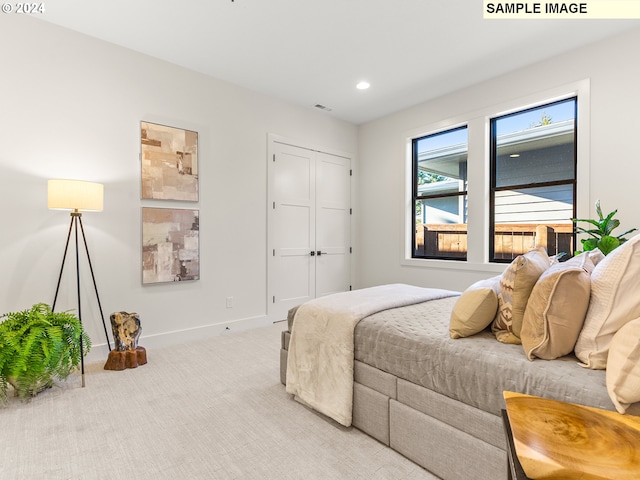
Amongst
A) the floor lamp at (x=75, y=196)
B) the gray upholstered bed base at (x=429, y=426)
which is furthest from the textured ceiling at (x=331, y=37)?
the gray upholstered bed base at (x=429, y=426)

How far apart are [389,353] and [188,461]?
3.72 feet

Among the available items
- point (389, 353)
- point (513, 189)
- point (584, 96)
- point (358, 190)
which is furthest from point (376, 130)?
point (389, 353)

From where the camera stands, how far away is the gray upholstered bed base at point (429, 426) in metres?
1.36

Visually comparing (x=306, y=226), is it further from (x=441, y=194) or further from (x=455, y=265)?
(x=455, y=265)

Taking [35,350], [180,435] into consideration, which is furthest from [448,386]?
[35,350]

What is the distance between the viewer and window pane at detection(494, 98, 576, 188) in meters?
3.46

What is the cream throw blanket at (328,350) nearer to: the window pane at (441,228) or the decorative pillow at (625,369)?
the decorative pillow at (625,369)

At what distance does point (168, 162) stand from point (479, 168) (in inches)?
138

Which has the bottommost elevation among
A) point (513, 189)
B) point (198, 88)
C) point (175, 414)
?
point (175, 414)

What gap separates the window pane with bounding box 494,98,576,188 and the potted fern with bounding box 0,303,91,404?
4418 mm

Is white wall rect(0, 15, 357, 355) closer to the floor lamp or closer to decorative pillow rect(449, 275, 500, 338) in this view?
the floor lamp

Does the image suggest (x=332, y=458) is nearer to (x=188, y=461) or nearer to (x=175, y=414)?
(x=188, y=461)

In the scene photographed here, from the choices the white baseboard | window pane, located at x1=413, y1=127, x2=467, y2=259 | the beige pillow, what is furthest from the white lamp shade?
window pane, located at x1=413, y1=127, x2=467, y2=259

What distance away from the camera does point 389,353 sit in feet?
5.79
